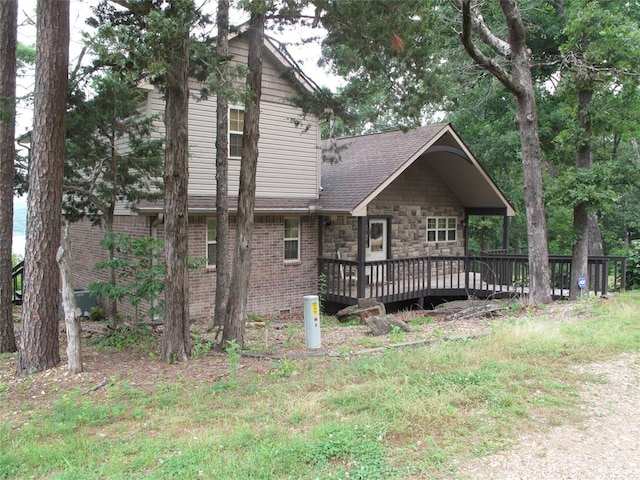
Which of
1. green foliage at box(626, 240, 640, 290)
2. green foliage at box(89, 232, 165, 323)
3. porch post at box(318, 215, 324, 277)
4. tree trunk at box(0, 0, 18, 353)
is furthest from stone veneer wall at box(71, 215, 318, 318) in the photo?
green foliage at box(626, 240, 640, 290)

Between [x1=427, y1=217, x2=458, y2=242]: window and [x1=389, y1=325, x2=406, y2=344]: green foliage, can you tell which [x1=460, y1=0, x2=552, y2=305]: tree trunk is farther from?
[x1=427, y1=217, x2=458, y2=242]: window

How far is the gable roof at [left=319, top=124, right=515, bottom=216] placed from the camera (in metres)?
13.6

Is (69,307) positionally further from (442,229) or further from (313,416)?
(442,229)

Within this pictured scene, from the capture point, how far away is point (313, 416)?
4891 millimetres

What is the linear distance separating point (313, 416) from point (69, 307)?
371cm

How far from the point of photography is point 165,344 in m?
7.29

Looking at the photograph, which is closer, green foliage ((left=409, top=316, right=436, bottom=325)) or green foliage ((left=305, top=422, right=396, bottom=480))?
green foliage ((left=305, top=422, right=396, bottom=480))

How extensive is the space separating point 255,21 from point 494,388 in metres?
6.24

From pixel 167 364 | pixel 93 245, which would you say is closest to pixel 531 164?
pixel 167 364

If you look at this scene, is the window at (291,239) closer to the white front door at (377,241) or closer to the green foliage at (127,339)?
the white front door at (377,241)

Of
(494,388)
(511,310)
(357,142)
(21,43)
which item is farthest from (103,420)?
(21,43)

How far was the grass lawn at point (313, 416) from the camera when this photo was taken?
3955mm

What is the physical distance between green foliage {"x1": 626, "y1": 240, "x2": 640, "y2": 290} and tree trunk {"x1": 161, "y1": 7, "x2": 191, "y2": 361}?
1241 centimetres

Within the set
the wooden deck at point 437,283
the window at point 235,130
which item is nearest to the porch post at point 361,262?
the wooden deck at point 437,283
